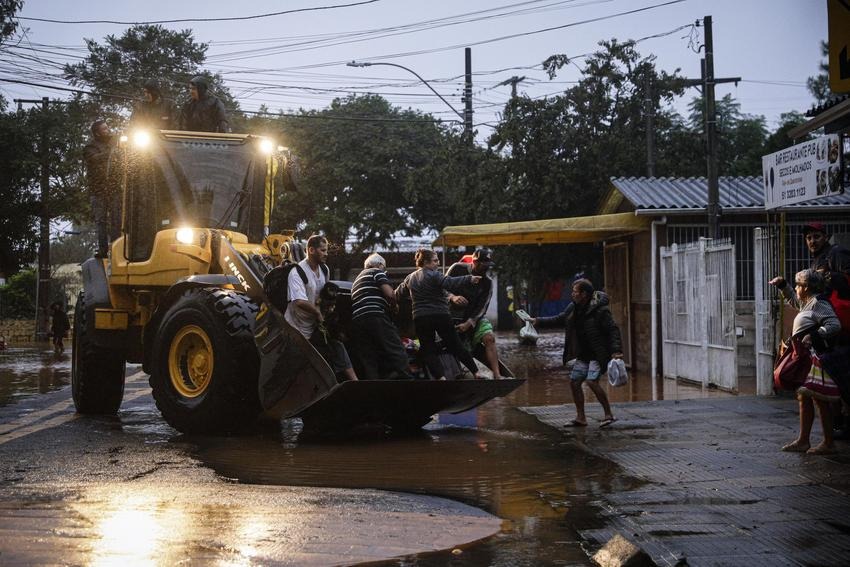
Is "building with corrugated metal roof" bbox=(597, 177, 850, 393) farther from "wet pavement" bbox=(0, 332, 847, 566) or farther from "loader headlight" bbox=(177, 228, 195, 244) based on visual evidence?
"loader headlight" bbox=(177, 228, 195, 244)

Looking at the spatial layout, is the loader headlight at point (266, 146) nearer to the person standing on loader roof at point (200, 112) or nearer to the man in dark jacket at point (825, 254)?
the person standing on loader roof at point (200, 112)

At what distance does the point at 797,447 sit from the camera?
9.95m

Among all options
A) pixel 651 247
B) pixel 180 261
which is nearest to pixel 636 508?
pixel 180 261

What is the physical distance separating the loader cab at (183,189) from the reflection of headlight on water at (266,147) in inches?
13.6

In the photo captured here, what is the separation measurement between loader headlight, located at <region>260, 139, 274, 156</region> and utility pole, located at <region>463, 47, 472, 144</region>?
18.5m

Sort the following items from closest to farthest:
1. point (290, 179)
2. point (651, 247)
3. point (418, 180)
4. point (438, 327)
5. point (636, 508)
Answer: point (636, 508) → point (438, 327) → point (290, 179) → point (651, 247) → point (418, 180)

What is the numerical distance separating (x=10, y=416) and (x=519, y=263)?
18.6 meters

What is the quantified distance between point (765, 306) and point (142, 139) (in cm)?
839

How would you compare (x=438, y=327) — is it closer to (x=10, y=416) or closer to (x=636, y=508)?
(x=636, y=508)

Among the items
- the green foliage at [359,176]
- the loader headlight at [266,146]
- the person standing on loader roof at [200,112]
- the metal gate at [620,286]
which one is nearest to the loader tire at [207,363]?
the loader headlight at [266,146]

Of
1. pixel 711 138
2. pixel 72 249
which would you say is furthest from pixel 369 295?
pixel 72 249

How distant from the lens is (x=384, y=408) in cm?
1096

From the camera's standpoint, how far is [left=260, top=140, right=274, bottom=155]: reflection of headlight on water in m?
13.5

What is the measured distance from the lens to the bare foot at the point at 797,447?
9.92m
